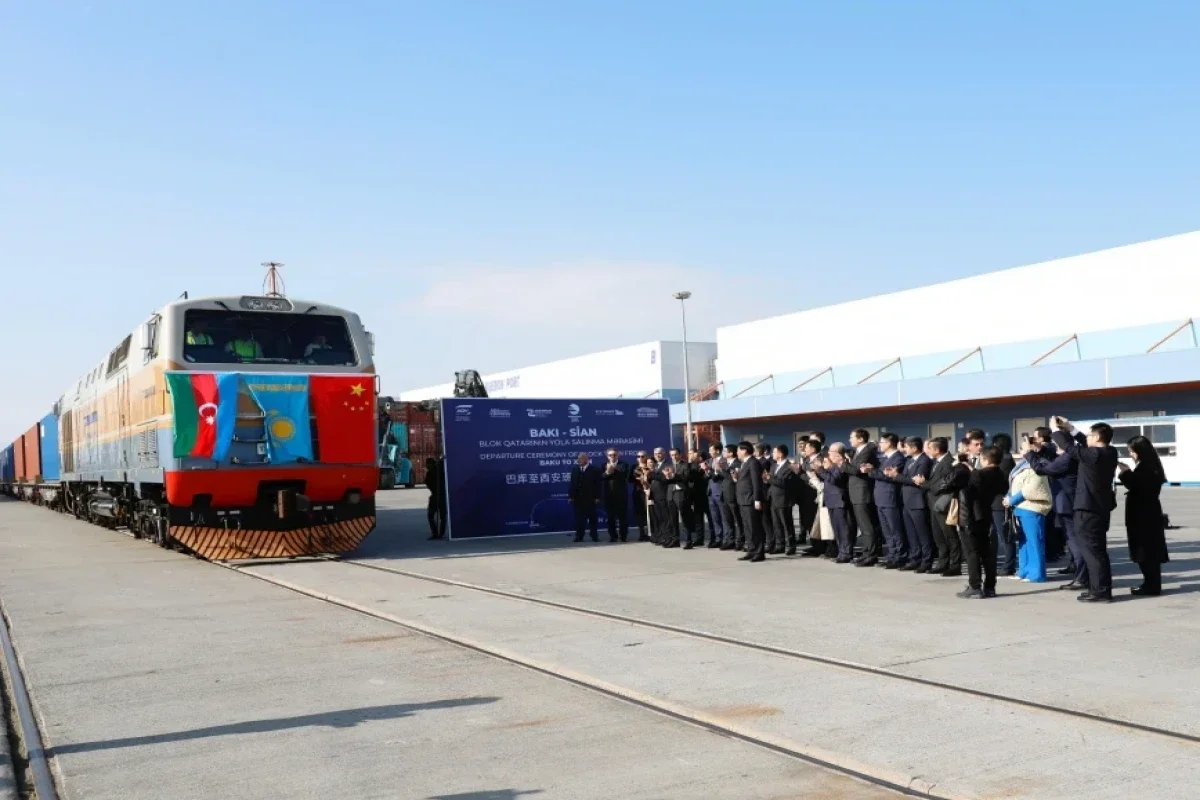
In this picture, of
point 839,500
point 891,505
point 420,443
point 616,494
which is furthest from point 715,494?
point 420,443

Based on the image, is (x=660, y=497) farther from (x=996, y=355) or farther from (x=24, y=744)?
(x=996, y=355)

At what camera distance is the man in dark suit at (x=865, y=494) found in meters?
14.3

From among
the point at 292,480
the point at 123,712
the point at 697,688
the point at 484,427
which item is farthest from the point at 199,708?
the point at 484,427

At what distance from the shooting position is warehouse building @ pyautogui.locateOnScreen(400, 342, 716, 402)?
6106 cm

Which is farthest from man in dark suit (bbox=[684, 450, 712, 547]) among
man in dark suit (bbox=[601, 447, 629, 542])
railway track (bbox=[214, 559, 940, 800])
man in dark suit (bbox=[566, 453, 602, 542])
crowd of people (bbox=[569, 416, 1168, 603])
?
railway track (bbox=[214, 559, 940, 800])

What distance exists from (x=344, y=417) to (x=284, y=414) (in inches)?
35.9

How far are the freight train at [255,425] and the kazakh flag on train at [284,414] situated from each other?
→ 1cm

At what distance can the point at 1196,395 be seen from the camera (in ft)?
105

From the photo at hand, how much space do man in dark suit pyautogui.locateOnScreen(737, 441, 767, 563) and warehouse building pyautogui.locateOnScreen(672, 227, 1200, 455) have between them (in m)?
19.4

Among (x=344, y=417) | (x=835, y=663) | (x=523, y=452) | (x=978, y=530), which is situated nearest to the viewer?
(x=835, y=663)

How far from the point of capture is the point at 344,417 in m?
17.0

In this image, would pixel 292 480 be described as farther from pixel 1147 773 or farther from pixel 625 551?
pixel 1147 773

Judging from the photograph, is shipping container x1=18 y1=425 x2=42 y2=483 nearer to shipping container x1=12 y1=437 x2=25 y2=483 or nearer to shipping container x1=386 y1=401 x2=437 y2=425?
shipping container x1=12 y1=437 x2=25 y2=483

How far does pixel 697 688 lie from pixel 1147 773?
2.88 metres
